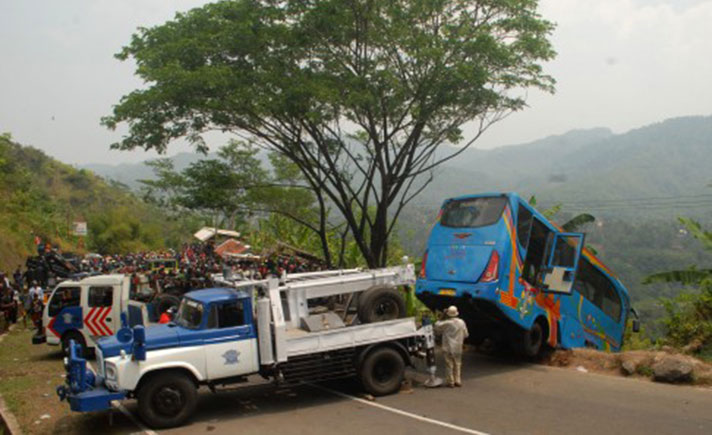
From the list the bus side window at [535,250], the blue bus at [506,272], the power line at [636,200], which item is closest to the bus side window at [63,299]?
the blue bus at [506,272]

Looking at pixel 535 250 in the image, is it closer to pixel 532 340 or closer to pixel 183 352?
pixel 532 340

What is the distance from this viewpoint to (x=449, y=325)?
11.4 m

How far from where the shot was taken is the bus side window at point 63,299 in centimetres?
1566

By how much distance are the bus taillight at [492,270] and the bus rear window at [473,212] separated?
778 millimetres

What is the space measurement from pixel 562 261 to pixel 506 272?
7.15 feet

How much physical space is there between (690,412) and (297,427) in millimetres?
6011

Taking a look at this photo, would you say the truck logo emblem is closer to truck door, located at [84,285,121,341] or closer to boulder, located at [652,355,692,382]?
truck door, located at [84,285,121,341]

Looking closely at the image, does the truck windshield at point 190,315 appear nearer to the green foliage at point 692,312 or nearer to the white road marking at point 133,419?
the white road marking at point 133,419

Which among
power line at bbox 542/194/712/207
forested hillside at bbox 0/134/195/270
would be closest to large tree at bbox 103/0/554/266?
forested hillside at bbox 0/134/195/270

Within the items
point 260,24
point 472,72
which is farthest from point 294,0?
point 472,72

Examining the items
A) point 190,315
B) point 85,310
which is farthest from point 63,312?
point 190,315

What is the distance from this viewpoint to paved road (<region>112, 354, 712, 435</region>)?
8.88 meters

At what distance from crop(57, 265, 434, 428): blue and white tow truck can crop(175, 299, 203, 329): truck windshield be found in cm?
2

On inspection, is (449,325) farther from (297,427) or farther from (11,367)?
(11,367)
